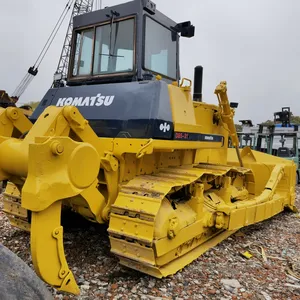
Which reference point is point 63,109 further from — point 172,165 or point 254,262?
point 254,262

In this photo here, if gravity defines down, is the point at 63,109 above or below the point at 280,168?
above

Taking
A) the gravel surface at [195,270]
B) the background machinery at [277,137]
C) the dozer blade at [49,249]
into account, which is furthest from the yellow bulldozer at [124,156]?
the background machinery at [277,137]

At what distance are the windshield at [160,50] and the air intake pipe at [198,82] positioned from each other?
1.09 feet

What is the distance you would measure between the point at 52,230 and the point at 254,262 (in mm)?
2603

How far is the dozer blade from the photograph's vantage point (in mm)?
2496

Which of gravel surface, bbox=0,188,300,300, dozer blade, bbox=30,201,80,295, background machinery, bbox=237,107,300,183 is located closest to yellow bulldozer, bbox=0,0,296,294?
dozer blade, bbox=30,201,80,295

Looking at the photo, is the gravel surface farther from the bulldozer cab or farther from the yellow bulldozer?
the bulldozer cab

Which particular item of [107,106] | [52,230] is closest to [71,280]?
[52,230]

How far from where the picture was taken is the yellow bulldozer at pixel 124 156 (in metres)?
2.60

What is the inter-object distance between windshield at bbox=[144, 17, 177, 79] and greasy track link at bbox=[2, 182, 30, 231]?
2176 millimetres

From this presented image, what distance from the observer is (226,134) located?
5645 mm

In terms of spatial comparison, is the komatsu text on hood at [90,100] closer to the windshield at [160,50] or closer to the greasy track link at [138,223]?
the windshield at [160,50]

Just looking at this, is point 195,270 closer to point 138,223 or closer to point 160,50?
point 138,223

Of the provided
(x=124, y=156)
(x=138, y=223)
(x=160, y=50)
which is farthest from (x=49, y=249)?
(x=160, y=50)
